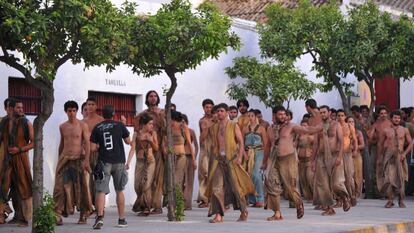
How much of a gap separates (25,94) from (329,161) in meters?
5.65

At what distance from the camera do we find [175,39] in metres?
16.1

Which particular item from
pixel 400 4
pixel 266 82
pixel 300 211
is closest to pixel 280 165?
pixel 300 211

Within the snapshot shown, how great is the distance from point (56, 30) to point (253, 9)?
1794 centimetres

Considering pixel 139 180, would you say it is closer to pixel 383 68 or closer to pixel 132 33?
pixel 132 33

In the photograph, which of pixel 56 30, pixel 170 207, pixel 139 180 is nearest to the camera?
pixel 56 30

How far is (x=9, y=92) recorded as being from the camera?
60.7 ft

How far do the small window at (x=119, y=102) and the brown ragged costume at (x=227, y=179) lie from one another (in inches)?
174

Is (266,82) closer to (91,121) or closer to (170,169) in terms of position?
(91,121)

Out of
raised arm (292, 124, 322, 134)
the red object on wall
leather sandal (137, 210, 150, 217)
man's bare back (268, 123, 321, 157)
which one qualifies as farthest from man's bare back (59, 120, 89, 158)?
the red object on wall

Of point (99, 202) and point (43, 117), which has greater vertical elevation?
point (43, 117)

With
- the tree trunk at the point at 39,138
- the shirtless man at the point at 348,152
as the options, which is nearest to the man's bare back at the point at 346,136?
the shirtless man at the point at 348,152

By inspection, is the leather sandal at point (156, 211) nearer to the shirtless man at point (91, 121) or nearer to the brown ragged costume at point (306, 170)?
the shirtless man at point (91, 121)

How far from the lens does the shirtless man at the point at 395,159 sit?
2105 centimetres

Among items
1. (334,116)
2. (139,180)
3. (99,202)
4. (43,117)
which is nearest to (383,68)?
(334,116)
